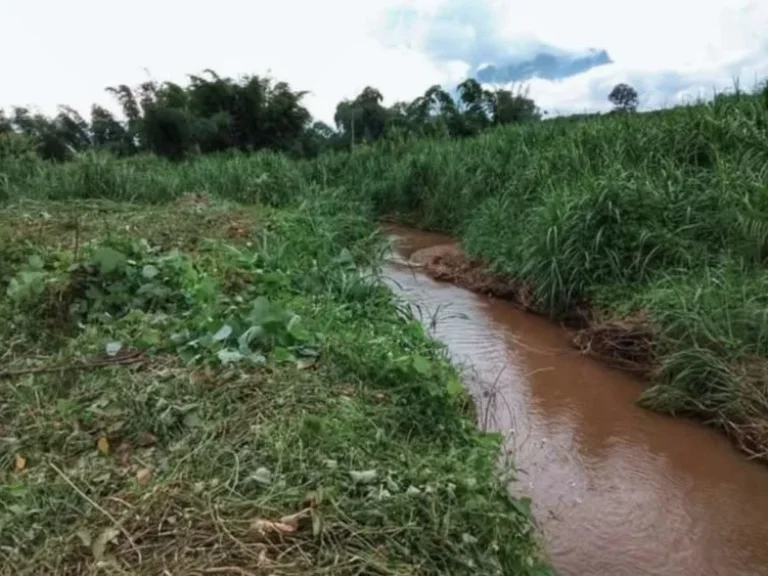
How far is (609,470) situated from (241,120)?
1612cm

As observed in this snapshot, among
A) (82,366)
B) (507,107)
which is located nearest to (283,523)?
(82,366)

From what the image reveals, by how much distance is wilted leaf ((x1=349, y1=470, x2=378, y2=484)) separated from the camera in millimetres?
1774

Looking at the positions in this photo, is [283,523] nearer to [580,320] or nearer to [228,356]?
[228,356]

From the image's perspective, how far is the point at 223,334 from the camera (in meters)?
2.61

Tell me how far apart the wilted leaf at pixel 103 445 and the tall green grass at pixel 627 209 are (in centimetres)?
284

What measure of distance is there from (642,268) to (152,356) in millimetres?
3677

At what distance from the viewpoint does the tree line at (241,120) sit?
15.3 metres

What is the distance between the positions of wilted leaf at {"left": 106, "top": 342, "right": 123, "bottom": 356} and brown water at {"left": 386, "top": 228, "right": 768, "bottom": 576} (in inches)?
65.1

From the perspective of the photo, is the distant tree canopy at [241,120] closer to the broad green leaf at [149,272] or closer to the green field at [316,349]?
the green field at [316,349]

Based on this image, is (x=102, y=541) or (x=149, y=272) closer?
(x=102, y=541)

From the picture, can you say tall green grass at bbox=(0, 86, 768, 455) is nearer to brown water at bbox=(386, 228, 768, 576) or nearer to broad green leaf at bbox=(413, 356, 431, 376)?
brown water at bbox=(386, 228, 768, 576)

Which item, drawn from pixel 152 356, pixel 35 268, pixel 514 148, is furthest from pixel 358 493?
pixel 514 148

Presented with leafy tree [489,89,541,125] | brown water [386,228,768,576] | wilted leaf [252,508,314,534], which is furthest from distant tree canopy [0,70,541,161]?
wilted leaf [252,508,314,534]

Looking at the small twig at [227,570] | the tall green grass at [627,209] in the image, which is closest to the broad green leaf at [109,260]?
the small twig at [227,570]
